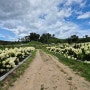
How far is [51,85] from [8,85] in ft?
6.97

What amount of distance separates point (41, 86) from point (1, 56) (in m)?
5.57

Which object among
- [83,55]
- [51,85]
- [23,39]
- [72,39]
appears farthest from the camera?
[23,39]

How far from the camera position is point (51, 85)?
11.2m

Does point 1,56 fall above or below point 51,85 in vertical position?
above

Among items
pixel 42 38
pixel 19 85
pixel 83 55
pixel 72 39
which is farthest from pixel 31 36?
pixel 19 85

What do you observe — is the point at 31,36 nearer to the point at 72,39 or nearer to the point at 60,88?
the point at 72,39

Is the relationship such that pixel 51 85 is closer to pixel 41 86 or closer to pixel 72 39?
pixel 41 86

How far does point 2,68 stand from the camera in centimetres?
1502

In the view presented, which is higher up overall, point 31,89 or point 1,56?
point 1,56

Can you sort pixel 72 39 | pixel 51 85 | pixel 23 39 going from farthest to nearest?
pixel 23 39 < pixel 72 39 < pixel 51 85

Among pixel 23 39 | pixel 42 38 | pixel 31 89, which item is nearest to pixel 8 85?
pixel 31 89

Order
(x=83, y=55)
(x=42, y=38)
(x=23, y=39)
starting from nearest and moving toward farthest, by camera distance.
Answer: (x=83, y=55) < (x=42, y=38) < (x=23, y=39)

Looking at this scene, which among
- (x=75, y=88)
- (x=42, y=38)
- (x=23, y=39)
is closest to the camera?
(x=75, y=88)

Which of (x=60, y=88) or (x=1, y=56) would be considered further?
(x=1, y=56)
